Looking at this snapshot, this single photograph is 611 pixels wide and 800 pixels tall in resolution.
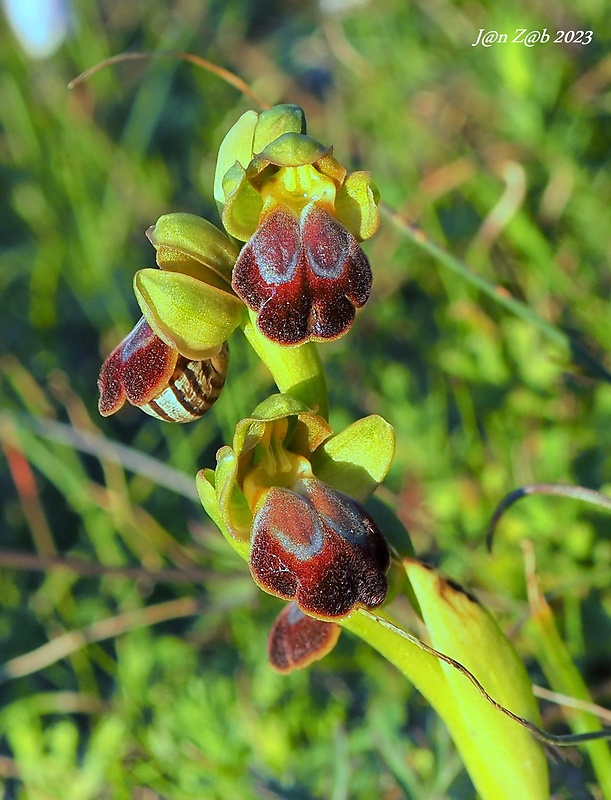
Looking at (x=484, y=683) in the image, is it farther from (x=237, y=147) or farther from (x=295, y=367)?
(x=237, y=147)

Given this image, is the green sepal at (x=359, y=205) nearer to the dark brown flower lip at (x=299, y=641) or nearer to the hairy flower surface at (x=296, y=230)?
the hairy flower surface at (x=296, y=230)

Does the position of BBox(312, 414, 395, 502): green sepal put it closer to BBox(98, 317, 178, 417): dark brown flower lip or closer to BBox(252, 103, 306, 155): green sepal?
BBox(98, 317, 178, 417): dark brown flower lip

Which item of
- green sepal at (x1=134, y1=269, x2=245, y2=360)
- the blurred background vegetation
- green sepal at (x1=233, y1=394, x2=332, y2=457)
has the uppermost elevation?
green sepal at (x1=134, y1=269, x2=245, y2=360)

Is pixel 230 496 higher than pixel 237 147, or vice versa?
pixel 237 147

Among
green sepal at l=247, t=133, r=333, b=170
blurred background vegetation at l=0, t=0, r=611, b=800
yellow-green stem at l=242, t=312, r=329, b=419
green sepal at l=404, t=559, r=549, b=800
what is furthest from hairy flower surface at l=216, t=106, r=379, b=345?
blurred background vegetation at l=0, t=0, r=611, b=800

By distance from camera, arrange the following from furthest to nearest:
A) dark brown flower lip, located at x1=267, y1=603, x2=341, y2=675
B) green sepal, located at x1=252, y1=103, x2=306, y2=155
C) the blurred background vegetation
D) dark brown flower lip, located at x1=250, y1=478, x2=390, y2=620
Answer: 1. the blurred background vegetation
2. dark brown flower lip, located at x1=267, y1=603, x2=341, y2=675
3. green sepal, located at x1=252, y1=103, x2=306, y2=155
4. dark brown flower lip, located at x1=250, y1=478, x2=390, y2=620

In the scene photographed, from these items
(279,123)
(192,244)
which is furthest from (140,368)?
(279,123)

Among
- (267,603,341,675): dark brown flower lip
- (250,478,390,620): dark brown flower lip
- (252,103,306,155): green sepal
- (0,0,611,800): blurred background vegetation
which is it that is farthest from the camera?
(0,0,611,800): blurred background vegetation
